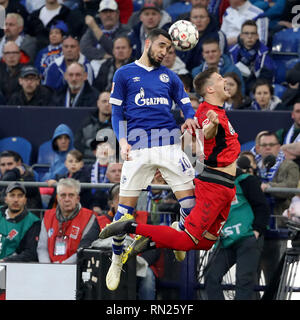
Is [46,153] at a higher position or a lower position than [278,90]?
lower

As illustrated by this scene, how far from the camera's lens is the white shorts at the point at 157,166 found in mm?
8250

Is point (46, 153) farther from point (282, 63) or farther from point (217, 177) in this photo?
point (217, 177)

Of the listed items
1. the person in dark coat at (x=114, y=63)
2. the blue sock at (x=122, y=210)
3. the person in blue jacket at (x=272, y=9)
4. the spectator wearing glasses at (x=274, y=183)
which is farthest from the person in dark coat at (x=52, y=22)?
the blue sock at (x=122, y=210)

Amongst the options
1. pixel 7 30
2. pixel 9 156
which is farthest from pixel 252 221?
pixel 7 30

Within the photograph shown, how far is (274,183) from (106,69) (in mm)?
3991

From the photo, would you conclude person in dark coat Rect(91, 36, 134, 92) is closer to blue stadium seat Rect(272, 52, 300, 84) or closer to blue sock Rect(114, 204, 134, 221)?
blue stadium seat Rect(272, 52, 300, 84)

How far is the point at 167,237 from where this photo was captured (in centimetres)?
816

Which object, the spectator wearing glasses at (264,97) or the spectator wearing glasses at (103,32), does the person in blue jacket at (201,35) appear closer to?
the spectator wearing glasses at (264,97)

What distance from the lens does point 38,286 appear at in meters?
9.65

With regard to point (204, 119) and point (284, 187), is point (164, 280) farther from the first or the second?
point (204, 119)

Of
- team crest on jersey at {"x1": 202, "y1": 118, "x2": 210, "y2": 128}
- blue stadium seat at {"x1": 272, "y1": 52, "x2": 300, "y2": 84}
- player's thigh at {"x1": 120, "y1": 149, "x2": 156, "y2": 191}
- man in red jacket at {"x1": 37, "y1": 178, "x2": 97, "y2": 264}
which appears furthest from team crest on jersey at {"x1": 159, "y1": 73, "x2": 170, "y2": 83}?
blue stadium seat at {"x1": 272, "y1": 52, "x2": 300, "y2": 84}

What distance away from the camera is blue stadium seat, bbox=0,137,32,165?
1284 centimetres

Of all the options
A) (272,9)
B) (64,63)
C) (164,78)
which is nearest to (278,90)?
(272,9)

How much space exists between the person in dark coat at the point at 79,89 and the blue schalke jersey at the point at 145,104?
16.3 feet
